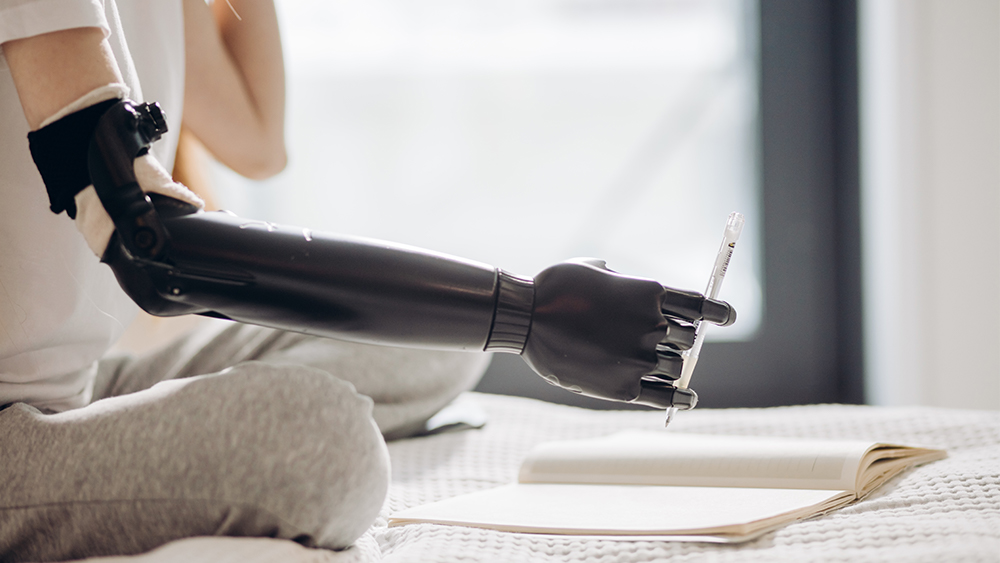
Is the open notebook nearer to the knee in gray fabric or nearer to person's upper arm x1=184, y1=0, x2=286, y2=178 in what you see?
the knee in gray fabric

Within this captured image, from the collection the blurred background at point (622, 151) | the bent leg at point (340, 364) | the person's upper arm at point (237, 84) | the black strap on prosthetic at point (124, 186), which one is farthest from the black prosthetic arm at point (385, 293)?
the blurred background at point (622, 151)

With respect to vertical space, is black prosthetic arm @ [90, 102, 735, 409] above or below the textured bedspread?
above

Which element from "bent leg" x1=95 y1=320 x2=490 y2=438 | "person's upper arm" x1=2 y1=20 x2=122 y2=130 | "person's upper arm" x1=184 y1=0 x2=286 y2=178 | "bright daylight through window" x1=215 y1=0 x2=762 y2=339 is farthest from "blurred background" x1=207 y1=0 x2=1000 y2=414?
"person's upper arm" x1=2 y1=20 x2=122 y2=130

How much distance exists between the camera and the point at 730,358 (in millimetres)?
1489

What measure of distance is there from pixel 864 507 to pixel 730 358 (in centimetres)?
101

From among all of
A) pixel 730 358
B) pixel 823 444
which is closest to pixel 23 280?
pixel 823 444

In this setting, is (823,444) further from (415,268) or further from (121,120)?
(121,120)

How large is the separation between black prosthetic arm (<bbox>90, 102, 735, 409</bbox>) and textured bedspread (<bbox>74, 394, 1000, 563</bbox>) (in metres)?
0.10

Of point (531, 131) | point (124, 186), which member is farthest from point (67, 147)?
point (531, 131)

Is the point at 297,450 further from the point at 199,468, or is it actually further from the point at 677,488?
the point at 677,488

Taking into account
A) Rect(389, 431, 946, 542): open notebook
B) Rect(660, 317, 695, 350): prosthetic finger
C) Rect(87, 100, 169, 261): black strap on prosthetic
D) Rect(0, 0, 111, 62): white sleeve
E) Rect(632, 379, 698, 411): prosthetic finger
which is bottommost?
Rect(389, 431, 946, 542): open notebook

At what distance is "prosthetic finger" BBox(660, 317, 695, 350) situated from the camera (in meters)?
0.46

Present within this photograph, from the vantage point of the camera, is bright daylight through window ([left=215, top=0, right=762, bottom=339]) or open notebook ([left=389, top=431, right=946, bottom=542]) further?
bright daylight through window ([left=215, top=0, right=762, bottom=339])

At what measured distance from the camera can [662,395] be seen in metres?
0.46
